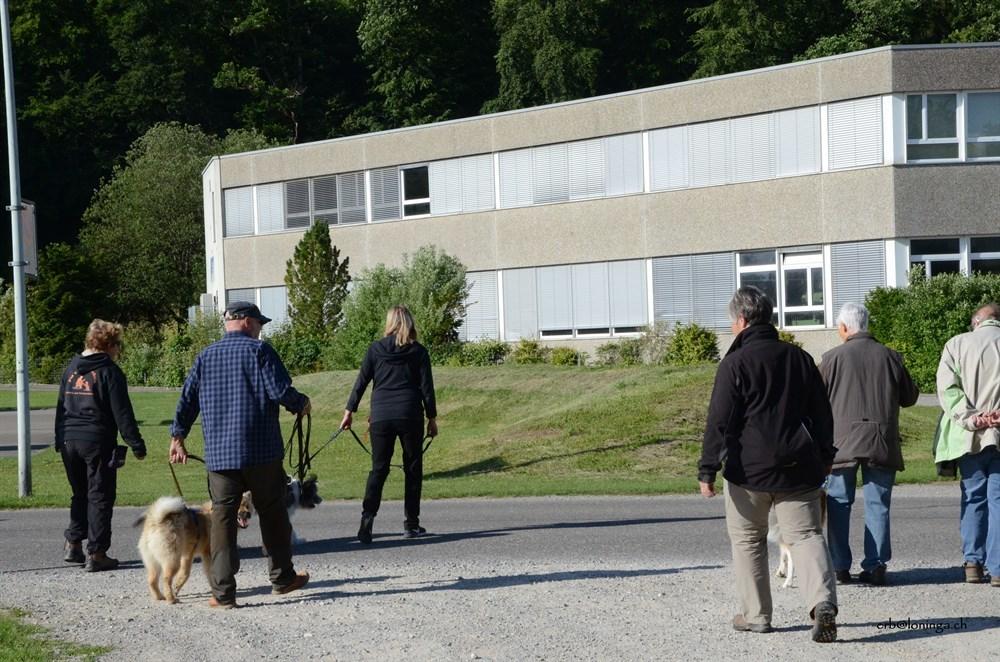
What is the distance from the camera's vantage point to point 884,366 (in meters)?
8.99

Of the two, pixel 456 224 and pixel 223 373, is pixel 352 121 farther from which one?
pixel 223 373

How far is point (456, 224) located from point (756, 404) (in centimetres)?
3245

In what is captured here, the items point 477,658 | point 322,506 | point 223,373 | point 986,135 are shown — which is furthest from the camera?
point 986,135

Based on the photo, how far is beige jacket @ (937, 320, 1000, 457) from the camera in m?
8.84

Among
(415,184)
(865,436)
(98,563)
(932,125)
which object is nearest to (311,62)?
(415,184)

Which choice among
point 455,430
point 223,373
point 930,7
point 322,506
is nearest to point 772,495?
point 223,373

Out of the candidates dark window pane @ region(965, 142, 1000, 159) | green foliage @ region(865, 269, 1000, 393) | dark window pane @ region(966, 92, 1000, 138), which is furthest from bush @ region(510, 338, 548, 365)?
dark window pane @ region(966, 92, 1000, 138)

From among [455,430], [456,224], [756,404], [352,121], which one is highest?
[352,121]

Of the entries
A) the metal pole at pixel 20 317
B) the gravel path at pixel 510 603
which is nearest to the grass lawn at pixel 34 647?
the gravel path at pixel 510 603

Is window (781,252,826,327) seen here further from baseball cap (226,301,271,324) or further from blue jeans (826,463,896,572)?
baseball cap (226,301,271,324)

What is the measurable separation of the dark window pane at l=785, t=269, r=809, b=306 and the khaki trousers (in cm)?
2573

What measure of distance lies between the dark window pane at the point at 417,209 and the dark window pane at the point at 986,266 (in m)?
16.0

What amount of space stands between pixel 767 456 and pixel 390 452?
4.87 metres

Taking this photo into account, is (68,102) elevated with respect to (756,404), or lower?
elevated
